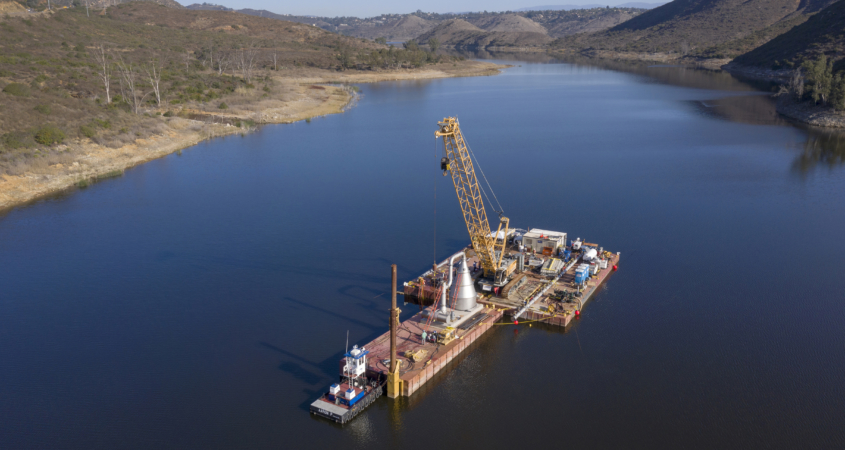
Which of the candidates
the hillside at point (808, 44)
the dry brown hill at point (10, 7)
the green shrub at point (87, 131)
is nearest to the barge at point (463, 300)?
the green shrub at point (87, 131)

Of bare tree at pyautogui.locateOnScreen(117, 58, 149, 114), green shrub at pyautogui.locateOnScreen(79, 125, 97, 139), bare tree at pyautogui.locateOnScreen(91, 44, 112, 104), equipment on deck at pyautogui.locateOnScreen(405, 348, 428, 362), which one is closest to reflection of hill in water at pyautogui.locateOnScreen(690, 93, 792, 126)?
equipment on deck at pyautogui.locateOnScreen(405, 348, 428, 362)

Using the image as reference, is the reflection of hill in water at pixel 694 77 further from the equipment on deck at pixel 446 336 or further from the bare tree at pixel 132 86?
the equipment on deck at pixel 446 336

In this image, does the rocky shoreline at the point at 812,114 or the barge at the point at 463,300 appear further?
the rocky shoreline at the point at 812,114

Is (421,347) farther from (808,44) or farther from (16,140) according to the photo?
(808,44)

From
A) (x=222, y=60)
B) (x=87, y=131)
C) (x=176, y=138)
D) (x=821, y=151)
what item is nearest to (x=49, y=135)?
(x=87, y=131)

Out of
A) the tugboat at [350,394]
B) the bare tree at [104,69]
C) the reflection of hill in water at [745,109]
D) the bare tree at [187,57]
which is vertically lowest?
the tugboat at [350,394]

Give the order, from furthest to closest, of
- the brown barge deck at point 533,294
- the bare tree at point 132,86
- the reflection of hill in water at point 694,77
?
the reflection of hill in water at point 694,77
the bare tree at point 132,86
the brown barge deck at point 533,294
